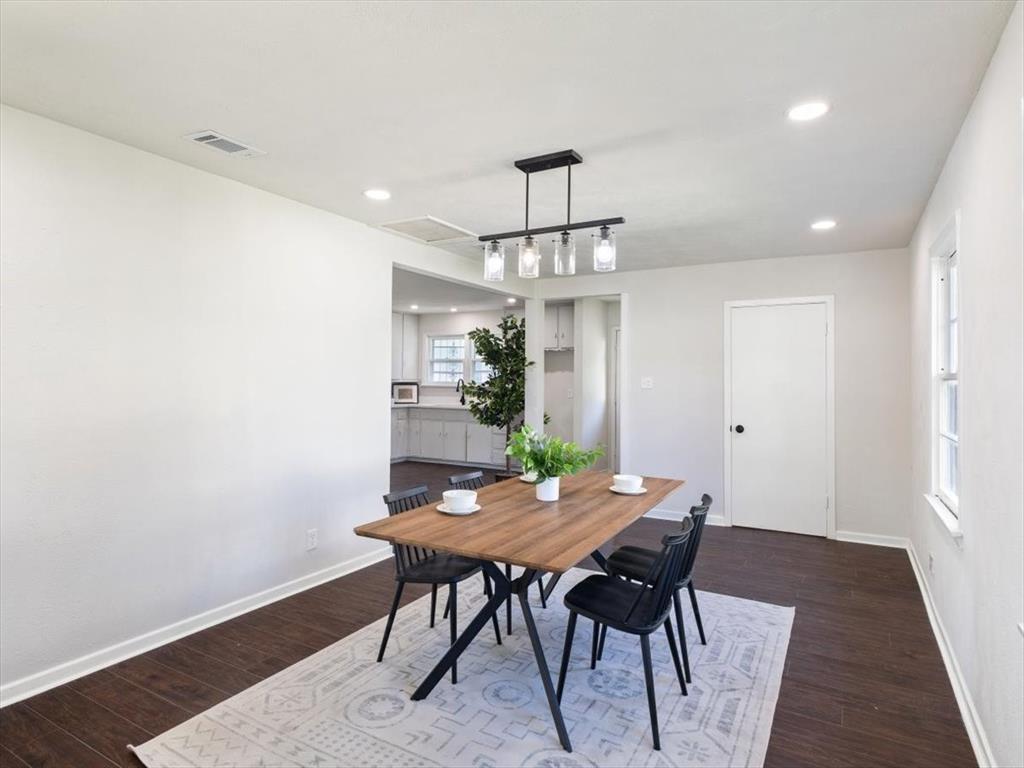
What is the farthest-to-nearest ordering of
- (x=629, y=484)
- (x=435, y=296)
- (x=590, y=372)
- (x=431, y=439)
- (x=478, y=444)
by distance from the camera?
(x=431, y=439)
(x=478, y=444)
(x=435, y=296)
(x=590, y=372)
(x=629, y=484)

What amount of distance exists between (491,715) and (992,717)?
1772 mm

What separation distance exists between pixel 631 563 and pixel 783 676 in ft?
2.70

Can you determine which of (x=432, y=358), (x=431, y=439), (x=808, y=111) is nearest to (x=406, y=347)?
(x=432, y=358)

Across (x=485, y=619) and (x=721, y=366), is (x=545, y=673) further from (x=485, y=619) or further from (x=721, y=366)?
(x=721, y=366)

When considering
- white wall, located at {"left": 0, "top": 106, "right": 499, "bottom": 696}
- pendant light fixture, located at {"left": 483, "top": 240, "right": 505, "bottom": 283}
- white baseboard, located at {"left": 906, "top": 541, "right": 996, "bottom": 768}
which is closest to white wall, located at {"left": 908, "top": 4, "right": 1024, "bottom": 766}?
white baseboard, located at {"left": 906, "top": 541, "right": 996, "bottom": 768}

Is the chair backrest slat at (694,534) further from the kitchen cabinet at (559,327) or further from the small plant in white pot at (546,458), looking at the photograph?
the kitchen cabinet at (559,327)

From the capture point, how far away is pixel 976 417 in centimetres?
222

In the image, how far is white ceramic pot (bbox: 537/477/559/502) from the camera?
2.87m

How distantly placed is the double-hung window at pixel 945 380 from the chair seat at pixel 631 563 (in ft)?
5.42

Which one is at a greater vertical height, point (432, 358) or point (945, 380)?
point (432, 358)

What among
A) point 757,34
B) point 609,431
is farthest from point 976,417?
point 609,431

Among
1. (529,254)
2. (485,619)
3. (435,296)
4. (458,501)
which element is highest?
(435,296)

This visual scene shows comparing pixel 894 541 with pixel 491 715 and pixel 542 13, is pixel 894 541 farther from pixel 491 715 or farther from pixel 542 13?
pixel 542 13

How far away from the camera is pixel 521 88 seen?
85.0 inches
